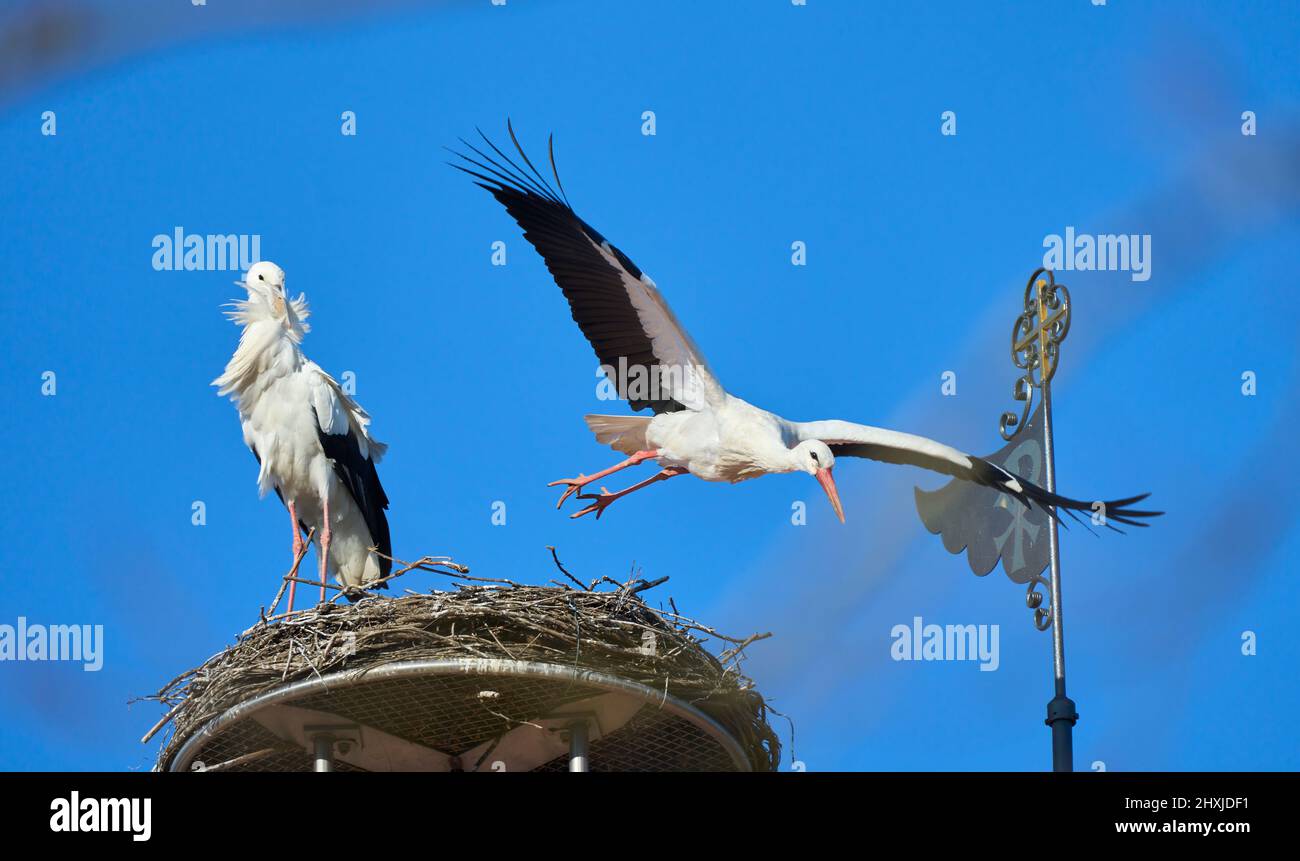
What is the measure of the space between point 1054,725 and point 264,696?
4.03 meters

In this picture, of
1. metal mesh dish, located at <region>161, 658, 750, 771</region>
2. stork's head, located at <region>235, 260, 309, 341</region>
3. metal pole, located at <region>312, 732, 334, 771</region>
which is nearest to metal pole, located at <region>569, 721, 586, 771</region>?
metal mesh dish, located at <region>161, 658, 750, 771</region>

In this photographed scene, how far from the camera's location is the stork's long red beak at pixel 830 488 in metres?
13.0

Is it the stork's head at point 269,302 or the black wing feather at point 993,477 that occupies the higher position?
the stork's head at point 269,302

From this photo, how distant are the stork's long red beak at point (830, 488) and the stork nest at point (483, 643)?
241 centimetres

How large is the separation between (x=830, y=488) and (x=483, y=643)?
11.8 ft

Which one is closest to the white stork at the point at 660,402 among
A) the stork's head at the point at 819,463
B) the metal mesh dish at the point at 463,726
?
the stork's head at the point at 819,463

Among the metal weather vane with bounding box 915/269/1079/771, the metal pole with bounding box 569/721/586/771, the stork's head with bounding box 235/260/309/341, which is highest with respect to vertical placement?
the stork's head with bounding box 235/260/309/341

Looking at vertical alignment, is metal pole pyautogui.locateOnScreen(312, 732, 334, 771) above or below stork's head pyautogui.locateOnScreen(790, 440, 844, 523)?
below

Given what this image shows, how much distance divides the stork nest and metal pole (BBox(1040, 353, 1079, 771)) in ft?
5.13

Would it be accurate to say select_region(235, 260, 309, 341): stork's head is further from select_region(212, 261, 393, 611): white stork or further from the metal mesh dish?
the metal mesh dish

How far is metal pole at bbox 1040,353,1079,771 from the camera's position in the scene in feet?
32.0

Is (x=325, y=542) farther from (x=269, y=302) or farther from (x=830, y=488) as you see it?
(x=830, y=488)

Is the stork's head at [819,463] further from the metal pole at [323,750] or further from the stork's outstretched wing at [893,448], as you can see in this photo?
the metal pole at [323,750]
